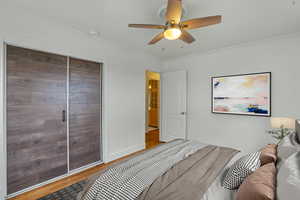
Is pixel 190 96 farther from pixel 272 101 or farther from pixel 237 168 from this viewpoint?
pixel 237 168

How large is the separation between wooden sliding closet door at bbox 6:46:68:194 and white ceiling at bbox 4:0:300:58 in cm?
66

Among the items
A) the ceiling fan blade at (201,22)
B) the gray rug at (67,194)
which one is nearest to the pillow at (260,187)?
the ceiling fan blade at (201,22)

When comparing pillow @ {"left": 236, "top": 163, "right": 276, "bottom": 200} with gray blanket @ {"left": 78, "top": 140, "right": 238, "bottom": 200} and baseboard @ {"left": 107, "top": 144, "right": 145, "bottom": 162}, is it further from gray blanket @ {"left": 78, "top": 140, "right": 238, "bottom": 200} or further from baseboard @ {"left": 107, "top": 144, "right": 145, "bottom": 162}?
baseboard @ {"left": 107, "top": 144, "right": 145, "bottom": 162}

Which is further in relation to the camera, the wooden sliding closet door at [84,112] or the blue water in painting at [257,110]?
the blue water in painting at [257,110]

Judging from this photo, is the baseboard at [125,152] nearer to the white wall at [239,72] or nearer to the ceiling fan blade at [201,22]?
the white wall at [239,72]

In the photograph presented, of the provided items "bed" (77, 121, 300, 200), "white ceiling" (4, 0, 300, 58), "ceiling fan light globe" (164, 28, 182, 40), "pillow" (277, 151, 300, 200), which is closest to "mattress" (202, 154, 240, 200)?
"bed" (77, 121, 300, 200)

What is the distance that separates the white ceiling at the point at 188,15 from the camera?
73.5 inches

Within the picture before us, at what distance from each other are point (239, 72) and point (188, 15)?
75.9 inches

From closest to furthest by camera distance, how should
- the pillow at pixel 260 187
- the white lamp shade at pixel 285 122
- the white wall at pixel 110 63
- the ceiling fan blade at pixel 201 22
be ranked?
the pillow at pixel 260 187
the ceiling fan blade at pixel 201 22
the white wall at pixel 110 63
the white lamp shade at pixel 285 122

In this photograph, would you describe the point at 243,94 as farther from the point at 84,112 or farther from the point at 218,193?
the point at 84,112

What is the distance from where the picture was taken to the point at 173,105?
4215 mm

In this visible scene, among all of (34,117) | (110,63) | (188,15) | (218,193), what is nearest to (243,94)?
(188,15)

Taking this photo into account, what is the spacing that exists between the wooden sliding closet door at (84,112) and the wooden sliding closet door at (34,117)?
139 mm

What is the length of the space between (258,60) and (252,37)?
0.50 meters
